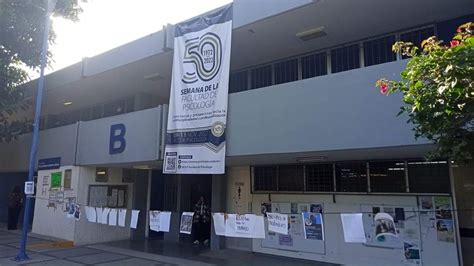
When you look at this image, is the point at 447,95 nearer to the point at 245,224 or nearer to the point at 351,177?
the point at 245,224

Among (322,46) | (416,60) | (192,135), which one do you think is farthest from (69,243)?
(416,60)

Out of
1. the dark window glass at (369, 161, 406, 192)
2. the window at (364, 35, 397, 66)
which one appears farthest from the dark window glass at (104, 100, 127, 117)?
the dark window glass at (369, 161, 406, 192)

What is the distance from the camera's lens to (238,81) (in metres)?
12.9

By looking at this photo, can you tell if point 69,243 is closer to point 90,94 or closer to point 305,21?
point 90,94

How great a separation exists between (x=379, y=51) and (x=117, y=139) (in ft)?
26.2

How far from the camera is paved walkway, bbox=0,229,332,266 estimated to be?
10828 millimetres

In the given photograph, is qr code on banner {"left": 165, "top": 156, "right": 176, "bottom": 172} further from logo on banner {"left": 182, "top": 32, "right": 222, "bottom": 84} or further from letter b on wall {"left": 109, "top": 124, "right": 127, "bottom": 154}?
letter b on wall {"left": 109, "top": 124, "right": 127, "bottom": 154}

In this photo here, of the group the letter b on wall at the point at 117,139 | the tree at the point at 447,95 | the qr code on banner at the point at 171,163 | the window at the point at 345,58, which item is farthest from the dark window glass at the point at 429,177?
the letter b on wall at the point at 117,139

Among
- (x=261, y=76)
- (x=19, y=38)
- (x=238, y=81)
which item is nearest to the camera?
(x=261, y=76)

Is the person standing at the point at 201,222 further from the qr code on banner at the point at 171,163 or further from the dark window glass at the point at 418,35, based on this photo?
the dark window glass at the point at 418,35

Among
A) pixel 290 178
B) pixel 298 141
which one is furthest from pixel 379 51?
pixel 290 178

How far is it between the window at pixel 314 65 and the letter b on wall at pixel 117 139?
5.71 meters

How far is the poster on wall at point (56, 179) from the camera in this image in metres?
14.8

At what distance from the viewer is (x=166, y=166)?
34.3 feet
